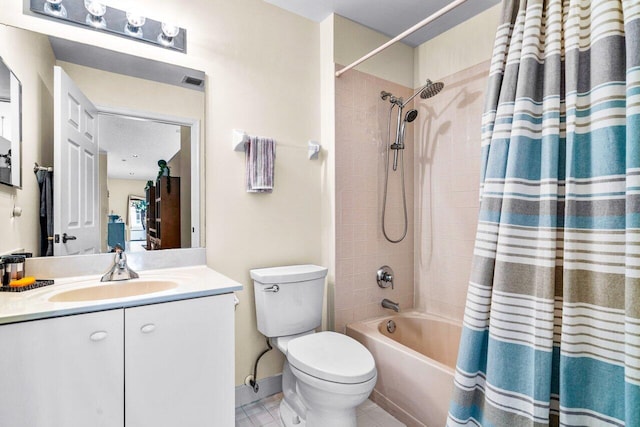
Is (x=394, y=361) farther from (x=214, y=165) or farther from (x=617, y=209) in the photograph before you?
(x=214, y=165)

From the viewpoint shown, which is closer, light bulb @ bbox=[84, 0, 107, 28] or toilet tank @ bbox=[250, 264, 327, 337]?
light bulb @ bbox=[84, 0, 107, 28]

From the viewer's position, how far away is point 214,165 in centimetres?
191

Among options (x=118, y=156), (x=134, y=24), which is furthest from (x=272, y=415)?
(x=134, y=24)

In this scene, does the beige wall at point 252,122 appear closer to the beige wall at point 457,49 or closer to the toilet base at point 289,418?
the toilet base at point 289,418

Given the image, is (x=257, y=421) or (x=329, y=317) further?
(x=329, y=317)

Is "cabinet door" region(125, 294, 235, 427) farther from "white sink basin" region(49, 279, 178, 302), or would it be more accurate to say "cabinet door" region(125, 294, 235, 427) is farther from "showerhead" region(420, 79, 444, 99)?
"showerhead" region(420, 79, 444, 99)

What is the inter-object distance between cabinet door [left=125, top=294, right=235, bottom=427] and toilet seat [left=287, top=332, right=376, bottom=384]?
1.12ft

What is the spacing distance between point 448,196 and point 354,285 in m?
0.95

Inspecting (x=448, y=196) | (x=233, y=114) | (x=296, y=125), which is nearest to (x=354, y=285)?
(x=448, y=196)

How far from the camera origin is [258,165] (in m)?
1.97

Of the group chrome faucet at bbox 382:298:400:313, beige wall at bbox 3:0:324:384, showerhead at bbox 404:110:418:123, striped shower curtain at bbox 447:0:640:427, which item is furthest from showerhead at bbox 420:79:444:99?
chrome faucet at bbox 382:298:400:313

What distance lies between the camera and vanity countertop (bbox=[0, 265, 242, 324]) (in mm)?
1075

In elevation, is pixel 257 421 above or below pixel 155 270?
below

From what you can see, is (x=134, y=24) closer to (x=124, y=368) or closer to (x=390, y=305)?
(x=124, y=368)
